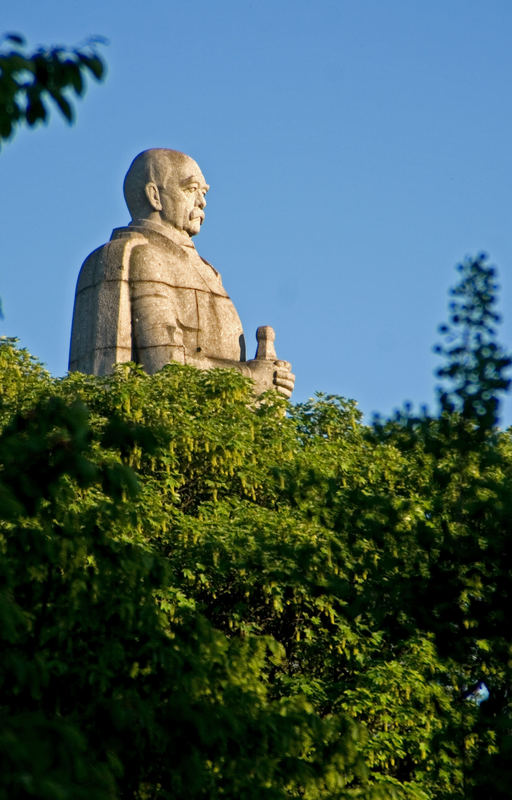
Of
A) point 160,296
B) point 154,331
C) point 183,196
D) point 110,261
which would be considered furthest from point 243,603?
point 183,196

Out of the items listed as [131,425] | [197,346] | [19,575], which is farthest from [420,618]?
[197,346]

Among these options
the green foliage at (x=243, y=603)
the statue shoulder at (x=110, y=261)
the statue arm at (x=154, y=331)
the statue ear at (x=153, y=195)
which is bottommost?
the green foliage at (x=243, y=603)

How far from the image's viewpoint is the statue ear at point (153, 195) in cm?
2150

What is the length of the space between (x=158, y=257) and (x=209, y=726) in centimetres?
1325

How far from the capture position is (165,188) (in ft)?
70.5

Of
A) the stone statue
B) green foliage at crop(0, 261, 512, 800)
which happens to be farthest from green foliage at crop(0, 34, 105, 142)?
the stone statue

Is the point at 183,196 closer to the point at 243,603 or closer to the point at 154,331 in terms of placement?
the point at 154,331

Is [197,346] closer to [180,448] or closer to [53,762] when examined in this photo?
[180,448]

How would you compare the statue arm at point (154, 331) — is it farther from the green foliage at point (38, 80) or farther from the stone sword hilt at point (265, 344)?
the green foliage at point (38, 80)

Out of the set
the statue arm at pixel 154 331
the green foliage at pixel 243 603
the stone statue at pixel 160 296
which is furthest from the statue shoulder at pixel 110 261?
the green foliage at pixel 243 603

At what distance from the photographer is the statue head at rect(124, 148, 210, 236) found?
845 inches

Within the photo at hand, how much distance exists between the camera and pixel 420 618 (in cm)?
1028

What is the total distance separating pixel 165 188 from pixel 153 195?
20 cm

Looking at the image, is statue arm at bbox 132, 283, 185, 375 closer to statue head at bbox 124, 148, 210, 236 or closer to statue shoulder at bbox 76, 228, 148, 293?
statue shoulder at bbox 76, 228, 148, 293
